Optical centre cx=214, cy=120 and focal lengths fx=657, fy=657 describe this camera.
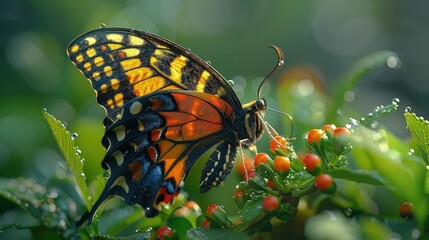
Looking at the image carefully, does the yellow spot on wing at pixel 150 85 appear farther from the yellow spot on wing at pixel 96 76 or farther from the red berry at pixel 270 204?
the red berry at pixel 270 204

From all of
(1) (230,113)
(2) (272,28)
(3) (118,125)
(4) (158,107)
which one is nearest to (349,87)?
(1) (230,113)

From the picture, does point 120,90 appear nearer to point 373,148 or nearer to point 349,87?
point 349,87

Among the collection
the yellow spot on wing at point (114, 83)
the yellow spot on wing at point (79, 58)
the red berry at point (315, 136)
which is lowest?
the red berry at point (315, 136)

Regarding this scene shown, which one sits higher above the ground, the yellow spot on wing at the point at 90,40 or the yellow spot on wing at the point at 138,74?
the yellow spot on wing at the point at 90,40

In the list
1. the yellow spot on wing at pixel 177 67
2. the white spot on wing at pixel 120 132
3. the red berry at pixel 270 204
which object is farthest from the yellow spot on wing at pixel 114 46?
the red berry at pixel 270 204

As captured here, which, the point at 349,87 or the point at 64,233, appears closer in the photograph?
the point at 64,233

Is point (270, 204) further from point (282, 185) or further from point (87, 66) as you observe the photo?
point (87, 66)

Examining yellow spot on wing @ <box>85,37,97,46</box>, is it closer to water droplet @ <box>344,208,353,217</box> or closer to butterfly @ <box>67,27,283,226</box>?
butterfly @ <box>67,27,283,226</box>

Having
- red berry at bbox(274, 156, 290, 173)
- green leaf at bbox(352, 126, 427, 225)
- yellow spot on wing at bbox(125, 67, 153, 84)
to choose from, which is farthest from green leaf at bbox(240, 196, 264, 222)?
yellow spot on wing at bbox(125, 67, 153, 84)
